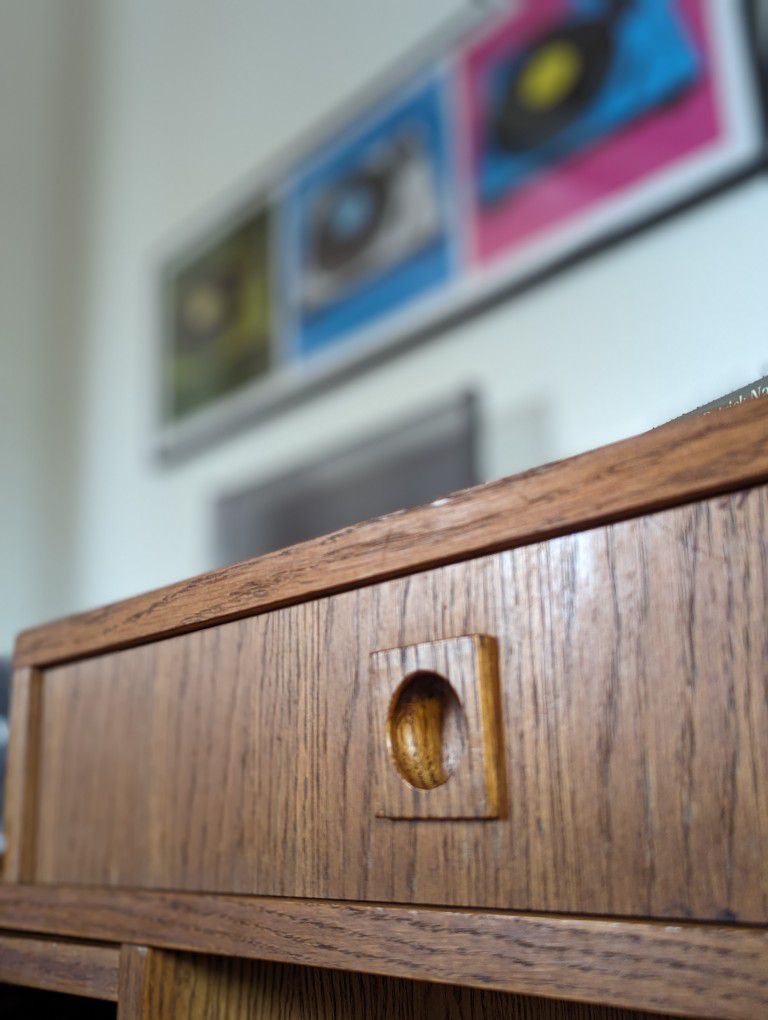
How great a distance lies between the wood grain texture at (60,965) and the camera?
0.47 meters

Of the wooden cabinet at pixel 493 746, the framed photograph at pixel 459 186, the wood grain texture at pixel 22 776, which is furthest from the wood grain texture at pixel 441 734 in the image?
the framed photograph at pixel 459 186

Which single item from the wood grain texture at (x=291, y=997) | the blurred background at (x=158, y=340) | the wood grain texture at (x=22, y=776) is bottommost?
the wood grain texture at (x=291, y=997)

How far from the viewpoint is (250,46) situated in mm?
1476

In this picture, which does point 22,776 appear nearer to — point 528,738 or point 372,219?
point 528,738

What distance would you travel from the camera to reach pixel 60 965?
0.50 metres

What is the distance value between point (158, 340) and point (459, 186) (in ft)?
2.08

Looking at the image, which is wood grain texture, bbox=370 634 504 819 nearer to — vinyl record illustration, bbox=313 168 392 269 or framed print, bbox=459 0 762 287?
framed print, bbox=459 0 762 287

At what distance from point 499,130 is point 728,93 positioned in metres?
0.27

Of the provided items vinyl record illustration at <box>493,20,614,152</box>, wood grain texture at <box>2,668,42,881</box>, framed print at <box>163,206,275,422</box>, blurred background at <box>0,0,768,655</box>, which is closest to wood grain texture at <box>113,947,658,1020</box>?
wood grain texture at <box>2,668,42,881</box>

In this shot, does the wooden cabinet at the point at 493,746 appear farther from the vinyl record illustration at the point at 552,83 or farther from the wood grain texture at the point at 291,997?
the vinyl record illustration at the point at 552,83

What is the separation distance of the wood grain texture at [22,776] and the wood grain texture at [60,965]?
0.04 m

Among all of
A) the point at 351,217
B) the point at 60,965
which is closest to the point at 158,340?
the point at 351,217

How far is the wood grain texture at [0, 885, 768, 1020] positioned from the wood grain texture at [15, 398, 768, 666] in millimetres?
127

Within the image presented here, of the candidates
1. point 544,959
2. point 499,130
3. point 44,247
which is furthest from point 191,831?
point 44,247
